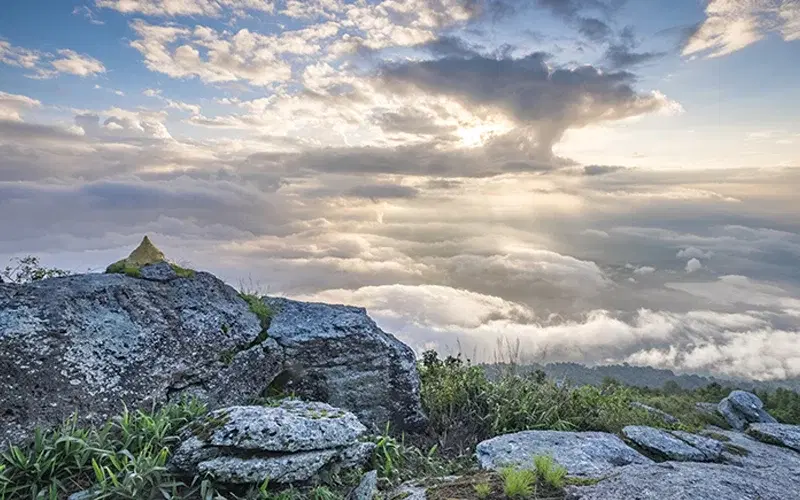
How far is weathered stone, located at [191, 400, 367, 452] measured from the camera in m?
6.99

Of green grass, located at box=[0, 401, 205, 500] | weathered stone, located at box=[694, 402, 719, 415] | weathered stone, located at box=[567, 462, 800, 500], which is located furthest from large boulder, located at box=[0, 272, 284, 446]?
weathered stone, located at box=[694, 402, 719, 415]

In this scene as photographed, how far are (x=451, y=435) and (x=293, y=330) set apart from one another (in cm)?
325

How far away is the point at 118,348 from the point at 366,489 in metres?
4.33

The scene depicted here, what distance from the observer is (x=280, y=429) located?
7156 millimetres

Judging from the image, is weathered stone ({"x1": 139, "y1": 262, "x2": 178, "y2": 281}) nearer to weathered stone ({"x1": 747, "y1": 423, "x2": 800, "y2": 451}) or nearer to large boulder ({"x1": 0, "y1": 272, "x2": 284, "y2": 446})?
large boulder ({"x1": 0, "y1": 272, "x2": 284, "y2": 446})

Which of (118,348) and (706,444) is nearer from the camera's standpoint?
(118,348)

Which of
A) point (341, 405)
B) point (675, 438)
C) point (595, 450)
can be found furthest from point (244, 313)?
point (675, 438)

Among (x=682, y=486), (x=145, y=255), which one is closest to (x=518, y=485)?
(x=682, y=486)

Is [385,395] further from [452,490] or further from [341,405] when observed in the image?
[452,490]

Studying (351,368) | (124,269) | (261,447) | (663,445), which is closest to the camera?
(261,447)

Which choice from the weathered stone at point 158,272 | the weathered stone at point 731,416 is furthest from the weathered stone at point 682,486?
the weathered stone at point 158,272

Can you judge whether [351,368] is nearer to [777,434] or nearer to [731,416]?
[777,434]

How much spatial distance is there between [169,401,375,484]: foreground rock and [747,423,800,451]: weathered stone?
29.7 feet

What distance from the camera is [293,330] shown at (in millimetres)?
10305
